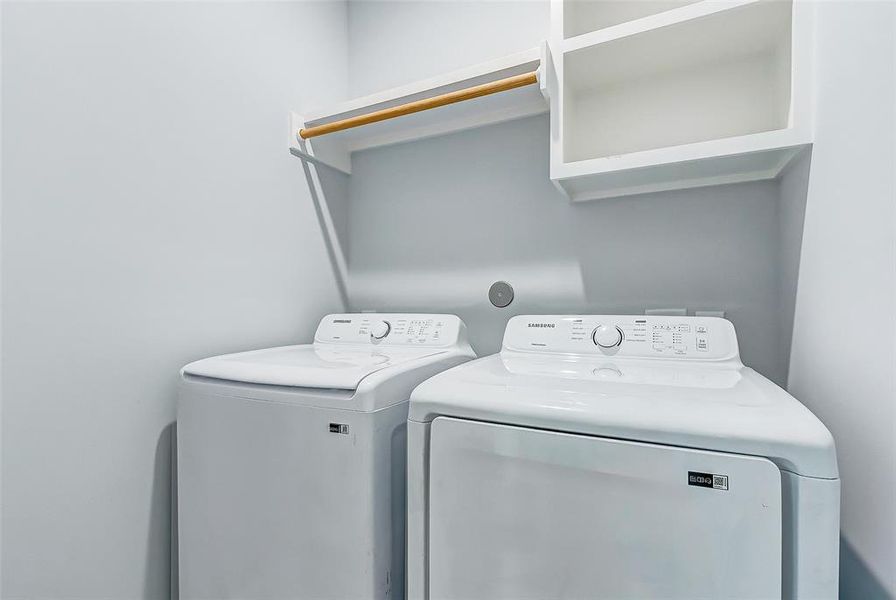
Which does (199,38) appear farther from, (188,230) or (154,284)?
(154,284)

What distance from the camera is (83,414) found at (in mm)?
990

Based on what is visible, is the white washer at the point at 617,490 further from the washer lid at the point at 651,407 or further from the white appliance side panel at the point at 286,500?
the white appliance side panel at the point at 286,500

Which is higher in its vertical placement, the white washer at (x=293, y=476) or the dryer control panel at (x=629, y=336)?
the dryer control panel at (x=629, y=336)

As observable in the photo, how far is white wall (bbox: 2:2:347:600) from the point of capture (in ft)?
2.94

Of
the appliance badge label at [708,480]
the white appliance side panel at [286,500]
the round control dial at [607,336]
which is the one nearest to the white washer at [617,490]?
the appliance badge label at [708,480]

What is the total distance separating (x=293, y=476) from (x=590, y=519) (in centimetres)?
60

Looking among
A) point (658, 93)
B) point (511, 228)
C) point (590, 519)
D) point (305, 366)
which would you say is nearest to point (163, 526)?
point (305, 366)

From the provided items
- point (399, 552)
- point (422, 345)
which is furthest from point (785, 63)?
point (399, 552)

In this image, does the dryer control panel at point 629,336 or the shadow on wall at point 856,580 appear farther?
the dryer control panel at point 629,336

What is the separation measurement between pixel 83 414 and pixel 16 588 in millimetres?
335

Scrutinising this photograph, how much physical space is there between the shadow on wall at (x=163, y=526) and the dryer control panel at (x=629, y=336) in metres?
0.96

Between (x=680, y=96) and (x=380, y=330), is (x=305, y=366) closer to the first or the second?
(x=380, y=330)

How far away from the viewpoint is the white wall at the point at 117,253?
895mm

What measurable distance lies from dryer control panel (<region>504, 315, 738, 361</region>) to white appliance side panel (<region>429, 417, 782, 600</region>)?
1.76 feet
